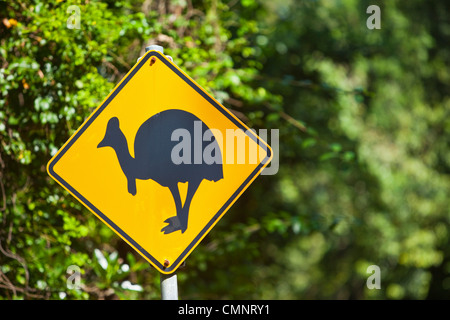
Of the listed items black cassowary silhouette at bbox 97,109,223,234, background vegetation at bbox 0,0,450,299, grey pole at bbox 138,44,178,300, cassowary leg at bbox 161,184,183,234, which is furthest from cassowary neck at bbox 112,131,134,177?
background vegetation at bbox 0,0,450,299

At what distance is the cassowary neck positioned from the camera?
1771mm

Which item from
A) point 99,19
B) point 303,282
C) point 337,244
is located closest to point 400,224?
point 337,244

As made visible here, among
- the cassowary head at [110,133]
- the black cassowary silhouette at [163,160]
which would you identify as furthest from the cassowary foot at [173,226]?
the cassowary head at [110,133]

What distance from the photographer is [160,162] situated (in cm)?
177

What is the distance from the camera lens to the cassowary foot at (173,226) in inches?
68.6

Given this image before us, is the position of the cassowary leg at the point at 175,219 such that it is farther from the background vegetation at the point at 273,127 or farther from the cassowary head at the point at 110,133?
the background vegetation at the point at 273,127

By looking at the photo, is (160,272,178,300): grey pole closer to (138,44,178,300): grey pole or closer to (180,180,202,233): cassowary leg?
(138,44,178,300): grey pole

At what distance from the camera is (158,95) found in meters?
1.82

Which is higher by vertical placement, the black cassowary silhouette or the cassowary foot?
the black cassowary silhouette

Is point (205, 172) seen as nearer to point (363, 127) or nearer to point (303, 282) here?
point (363, 127)

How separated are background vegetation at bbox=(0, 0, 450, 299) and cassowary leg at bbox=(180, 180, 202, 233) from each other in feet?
3.39

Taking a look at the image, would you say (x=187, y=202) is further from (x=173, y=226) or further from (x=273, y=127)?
(x=273, y=127)

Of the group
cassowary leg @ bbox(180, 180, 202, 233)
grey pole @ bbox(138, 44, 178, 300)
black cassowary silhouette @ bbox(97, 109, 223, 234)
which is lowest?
grey pole @ bbox(138, 44, 178, 300)

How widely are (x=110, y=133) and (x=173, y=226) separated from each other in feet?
1.37
